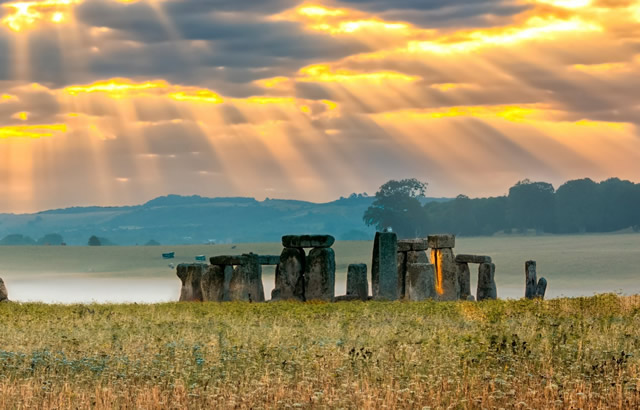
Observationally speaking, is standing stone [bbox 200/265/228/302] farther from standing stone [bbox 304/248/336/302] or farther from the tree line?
the tree line

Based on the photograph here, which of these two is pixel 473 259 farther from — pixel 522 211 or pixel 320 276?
pixel 522 211

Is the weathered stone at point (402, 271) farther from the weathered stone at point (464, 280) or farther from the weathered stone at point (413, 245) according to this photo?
the weathered stone at point (464, 280)

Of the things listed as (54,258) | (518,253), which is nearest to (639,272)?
(518,253)

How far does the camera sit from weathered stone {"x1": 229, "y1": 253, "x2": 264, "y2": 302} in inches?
1606

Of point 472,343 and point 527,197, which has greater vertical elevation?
point 527,197

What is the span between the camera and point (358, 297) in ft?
130

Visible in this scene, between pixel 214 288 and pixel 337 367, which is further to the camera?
pixel 214 288

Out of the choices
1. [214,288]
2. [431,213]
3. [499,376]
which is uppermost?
[431,213]

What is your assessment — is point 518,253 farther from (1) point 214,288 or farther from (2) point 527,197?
(1) point 214,288

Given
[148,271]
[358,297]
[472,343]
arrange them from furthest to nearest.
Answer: [148,271] < [358,297] < [472,343]

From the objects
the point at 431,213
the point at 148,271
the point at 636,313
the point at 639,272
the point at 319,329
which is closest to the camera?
the point at 319,329

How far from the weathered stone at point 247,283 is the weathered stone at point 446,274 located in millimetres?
7567

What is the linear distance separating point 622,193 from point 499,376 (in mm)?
126912

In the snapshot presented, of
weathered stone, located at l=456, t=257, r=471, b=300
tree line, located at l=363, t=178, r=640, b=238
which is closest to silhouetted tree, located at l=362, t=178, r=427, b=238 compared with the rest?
tree line, located at l=363, t=178, r=640, b=238
